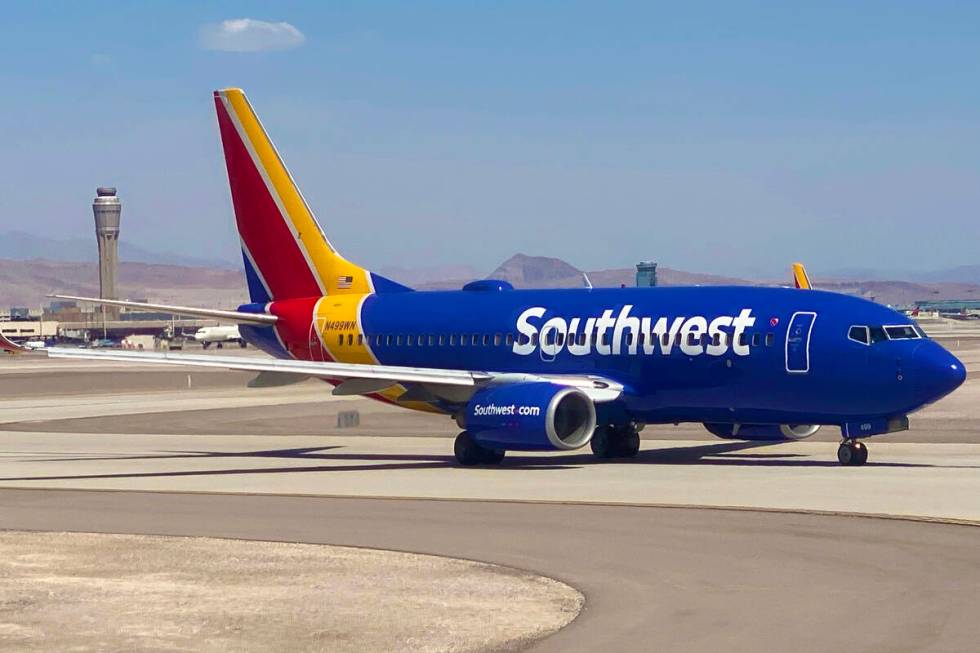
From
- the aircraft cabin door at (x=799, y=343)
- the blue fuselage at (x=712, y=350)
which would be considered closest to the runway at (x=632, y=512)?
the blue fuselage at (x=712, y=350)

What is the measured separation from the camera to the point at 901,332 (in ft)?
117

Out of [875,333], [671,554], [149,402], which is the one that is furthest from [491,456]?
[149,402]

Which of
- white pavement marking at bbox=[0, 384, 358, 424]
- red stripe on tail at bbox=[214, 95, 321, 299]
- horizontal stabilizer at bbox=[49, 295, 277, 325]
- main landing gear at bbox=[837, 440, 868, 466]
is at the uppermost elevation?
red stripe on tail at bbox=[214, 95, 321, 299]

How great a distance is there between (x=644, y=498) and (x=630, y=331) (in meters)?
9.87

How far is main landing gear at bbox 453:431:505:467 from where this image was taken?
127 ft

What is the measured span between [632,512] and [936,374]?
10.6 m

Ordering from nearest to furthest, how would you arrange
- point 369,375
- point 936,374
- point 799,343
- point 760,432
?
point 936,374
point 799,343
point 369,375
point 760,432

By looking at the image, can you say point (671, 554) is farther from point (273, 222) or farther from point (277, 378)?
point (273, 222)

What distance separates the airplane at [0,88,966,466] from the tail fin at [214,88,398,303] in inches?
3.7

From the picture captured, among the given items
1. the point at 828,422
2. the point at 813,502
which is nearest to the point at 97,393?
the point at 828,422

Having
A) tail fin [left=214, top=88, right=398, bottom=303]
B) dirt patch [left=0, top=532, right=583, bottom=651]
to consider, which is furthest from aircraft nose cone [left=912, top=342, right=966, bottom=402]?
tail fin [left=214, top=88, right=398, bottom=303]

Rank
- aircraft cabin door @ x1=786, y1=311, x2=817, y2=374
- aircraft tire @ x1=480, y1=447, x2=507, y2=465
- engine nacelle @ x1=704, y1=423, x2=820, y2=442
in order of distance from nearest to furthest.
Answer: aircraft cabin door @ x1=786, y1=311, x2=817, y2=374
aircraft tire @ x1=480, y1=447, x2=507, y2=465
engine nacelle @ x1=704, y1=423, x2=820, y2=442

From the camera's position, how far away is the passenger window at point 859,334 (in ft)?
116

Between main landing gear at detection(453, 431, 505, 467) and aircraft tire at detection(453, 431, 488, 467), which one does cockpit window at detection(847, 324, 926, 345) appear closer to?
main landing gear at detection(453, 431, 505, 467)
